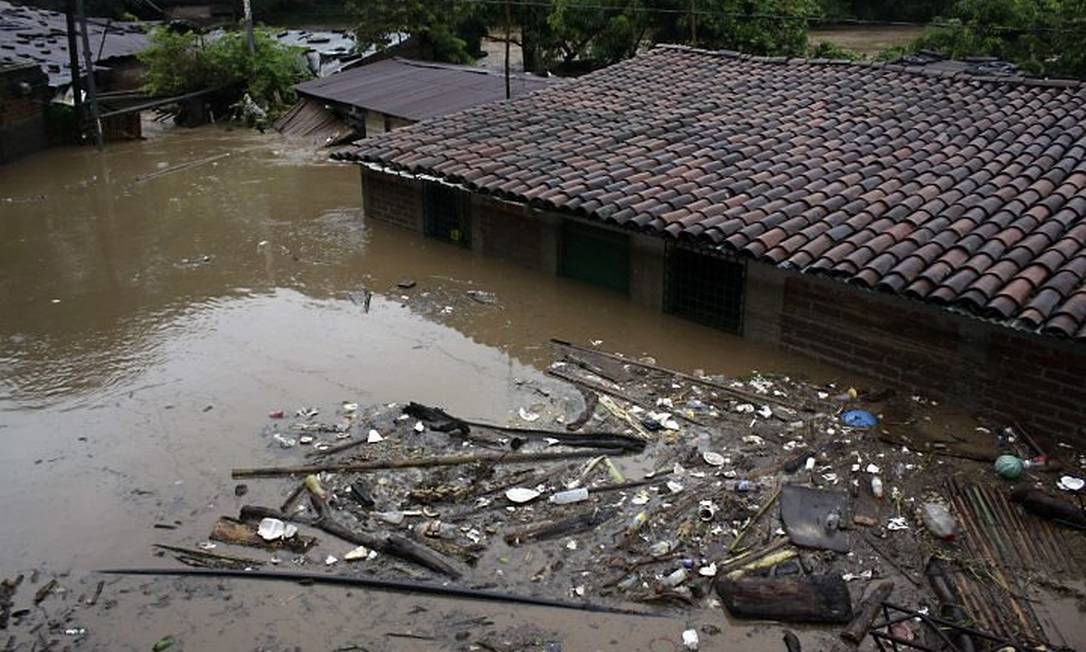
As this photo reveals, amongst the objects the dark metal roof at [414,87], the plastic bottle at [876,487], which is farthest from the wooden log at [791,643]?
the dark metal roof at [414,87]

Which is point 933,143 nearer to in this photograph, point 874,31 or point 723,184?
point 723,184

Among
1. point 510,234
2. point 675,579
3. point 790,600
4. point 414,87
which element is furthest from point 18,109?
point 790,600

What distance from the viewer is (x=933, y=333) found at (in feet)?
33.8

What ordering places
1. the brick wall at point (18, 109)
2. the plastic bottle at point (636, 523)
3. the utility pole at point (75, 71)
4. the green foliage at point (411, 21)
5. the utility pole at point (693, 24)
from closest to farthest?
1. the plastic bottle at point (636, 523)
2. the brick wall at point (18, 109)
3. the utility pole at point (75, 71)
4. the utility pole at point (693, 24)
5. the green foliage at point (411, 21)

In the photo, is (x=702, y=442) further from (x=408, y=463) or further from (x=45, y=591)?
(x=45, y=591)

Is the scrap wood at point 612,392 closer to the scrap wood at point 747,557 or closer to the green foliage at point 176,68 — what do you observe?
the scrap wood at point 747,557

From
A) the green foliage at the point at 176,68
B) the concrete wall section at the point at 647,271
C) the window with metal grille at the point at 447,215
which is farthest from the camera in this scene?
the green foliage at the point at 176,68

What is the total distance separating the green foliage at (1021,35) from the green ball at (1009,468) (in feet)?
50.2

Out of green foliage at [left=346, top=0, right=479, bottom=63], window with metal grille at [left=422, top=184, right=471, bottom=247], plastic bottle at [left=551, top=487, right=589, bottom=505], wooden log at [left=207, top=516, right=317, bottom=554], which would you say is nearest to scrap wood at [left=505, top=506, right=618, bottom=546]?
plastic bottle at [left=551, top=487, right=589, bottom=505]

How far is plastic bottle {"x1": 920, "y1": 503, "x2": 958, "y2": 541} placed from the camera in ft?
26.7

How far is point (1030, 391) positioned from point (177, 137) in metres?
23.9

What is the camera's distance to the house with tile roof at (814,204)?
32.1 ft

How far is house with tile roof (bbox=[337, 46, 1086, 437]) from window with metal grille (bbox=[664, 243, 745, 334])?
0.03 m

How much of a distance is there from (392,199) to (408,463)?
8549 mm
